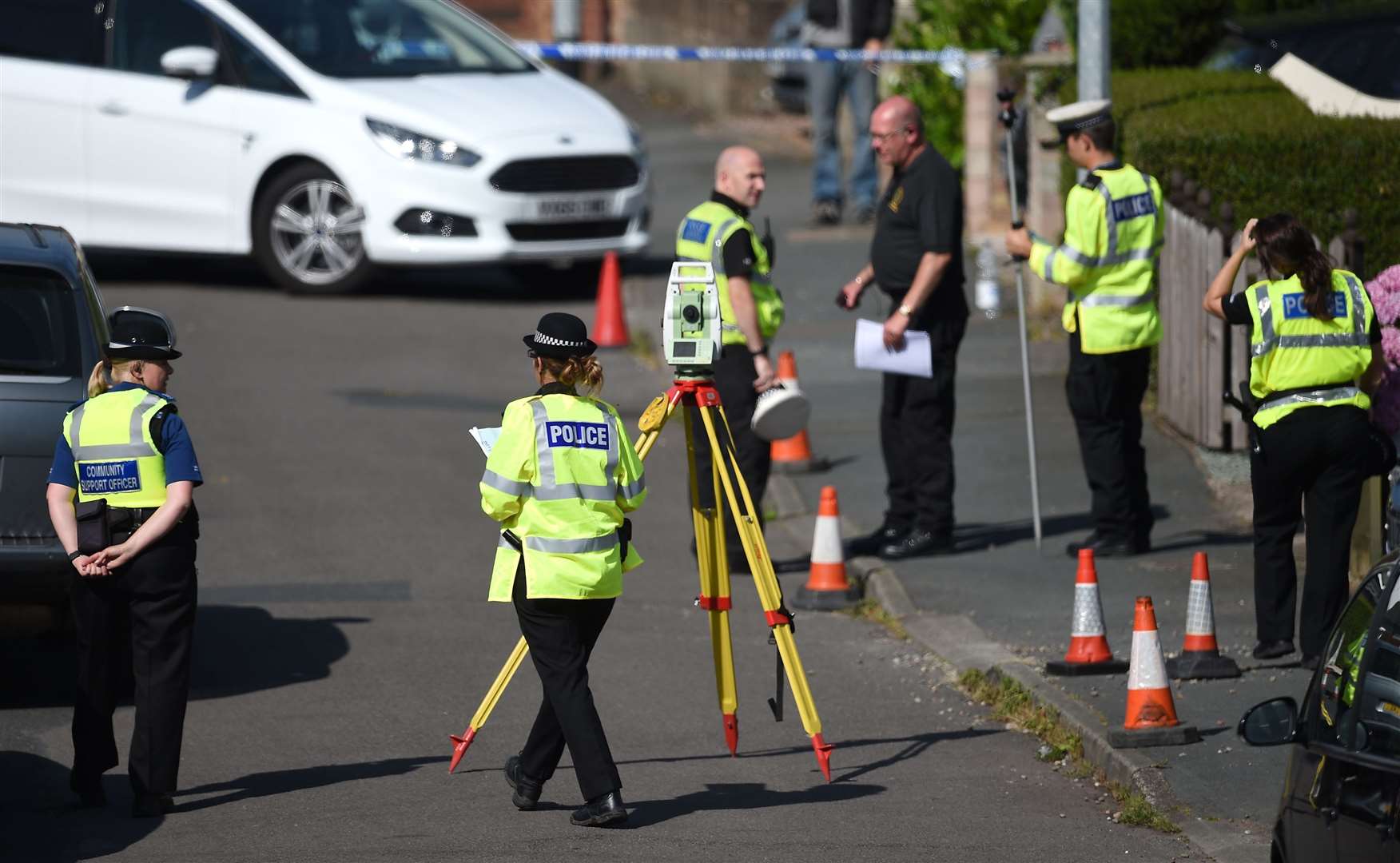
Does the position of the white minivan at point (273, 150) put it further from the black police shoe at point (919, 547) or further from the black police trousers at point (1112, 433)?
the black police trousers at point (1112, 433)

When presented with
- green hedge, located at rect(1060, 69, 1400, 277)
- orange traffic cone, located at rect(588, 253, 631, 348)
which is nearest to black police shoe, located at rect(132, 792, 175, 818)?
green hedge, located at rect(1060, 69, 1400, 277)

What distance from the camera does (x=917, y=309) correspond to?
10.7m

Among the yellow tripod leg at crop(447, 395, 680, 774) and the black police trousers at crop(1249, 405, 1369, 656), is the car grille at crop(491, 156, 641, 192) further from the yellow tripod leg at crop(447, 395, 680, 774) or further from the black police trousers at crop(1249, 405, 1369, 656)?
the yellow tripod leg at crop(447, 395, 680, 774)

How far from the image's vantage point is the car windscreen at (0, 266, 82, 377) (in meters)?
8.69

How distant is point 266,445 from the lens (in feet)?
42.6

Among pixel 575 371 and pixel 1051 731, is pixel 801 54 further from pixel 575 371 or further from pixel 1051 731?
pixel 575 371

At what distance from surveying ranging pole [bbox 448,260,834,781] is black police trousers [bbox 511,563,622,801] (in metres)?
0.29

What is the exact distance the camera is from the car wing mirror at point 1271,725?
17.1 feet

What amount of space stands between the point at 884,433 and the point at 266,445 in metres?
3.80

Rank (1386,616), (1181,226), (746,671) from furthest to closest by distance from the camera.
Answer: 1. (1181,226)
2. (746,671)
3. (1386,616)

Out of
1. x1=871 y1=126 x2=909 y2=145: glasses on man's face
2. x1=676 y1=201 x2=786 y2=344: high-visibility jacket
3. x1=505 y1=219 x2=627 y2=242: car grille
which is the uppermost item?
x1=871 y1=126 x2=909 y2=145: glasses on man's face

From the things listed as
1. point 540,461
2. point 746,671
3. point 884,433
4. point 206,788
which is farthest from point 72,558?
point 884,433

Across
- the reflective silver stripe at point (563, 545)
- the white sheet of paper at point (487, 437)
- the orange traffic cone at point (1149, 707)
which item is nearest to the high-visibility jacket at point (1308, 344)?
the orange traffic cone at point (1149, 707)

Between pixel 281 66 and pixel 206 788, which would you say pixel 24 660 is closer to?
pixel 206 788
